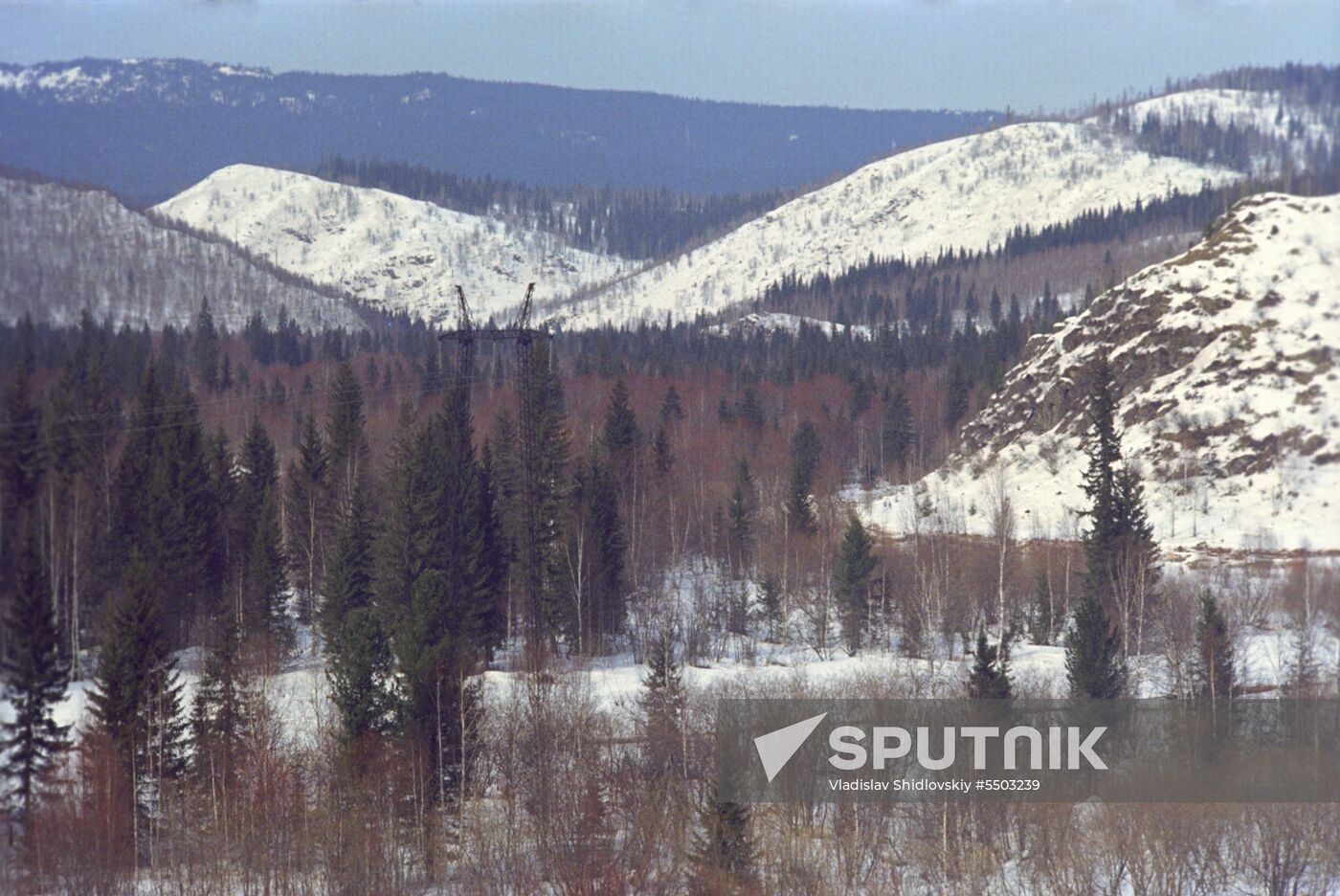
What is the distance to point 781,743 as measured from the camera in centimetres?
2912

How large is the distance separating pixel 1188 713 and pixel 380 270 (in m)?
161

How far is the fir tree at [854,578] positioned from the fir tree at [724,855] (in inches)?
884

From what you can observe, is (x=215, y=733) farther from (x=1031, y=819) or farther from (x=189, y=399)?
(x=1031, y=819)

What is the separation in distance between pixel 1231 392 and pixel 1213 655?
8077mm

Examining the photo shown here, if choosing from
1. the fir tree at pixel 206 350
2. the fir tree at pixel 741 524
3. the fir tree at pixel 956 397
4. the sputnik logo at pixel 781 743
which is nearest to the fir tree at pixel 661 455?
the fir tree at pixel 741 524

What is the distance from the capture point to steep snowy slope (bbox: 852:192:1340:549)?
1702 cm

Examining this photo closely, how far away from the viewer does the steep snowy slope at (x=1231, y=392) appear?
1702cm

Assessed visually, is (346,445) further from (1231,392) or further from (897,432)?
(897,432)

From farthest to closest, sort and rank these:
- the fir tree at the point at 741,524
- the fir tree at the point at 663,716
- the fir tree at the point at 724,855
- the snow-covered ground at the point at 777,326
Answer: the snow-covered ground at the point at 777,326 → the fir tree at the point at 741,524 → the fir tree at the point at 663,716 → the fir tree at the point at 724,855

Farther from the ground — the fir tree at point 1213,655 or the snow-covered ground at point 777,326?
the snow-covered ground at point 777,326

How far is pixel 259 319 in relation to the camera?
255 feet

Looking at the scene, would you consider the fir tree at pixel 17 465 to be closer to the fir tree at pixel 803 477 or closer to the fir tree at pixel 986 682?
the fir tree at pixel 986 682

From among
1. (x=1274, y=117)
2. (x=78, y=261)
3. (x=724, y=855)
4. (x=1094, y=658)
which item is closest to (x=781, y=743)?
(x=724, y=855)

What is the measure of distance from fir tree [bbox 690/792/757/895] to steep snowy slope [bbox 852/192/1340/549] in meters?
10.8
